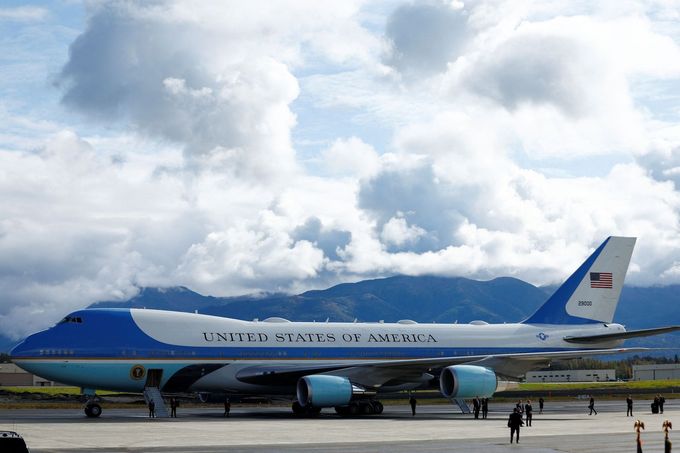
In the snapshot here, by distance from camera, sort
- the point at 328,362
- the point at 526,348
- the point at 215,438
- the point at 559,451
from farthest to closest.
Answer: the point at 526,348 < the point at 328,362 < the point at 215,438 < the point at 559,451

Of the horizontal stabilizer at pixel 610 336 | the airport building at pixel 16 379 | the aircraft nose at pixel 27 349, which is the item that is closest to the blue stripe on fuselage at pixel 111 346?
the aircraft nose at pixel 27 349

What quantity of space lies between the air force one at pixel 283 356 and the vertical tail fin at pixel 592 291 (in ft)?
8.11

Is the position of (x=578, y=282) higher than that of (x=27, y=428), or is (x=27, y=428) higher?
(x=578, y=282)

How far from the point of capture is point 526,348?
60031 millimetres

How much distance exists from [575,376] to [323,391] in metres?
124

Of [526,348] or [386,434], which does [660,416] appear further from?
[386,434]

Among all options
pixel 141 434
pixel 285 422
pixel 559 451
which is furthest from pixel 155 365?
pixel 559 451

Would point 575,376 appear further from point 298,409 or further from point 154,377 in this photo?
point 154,377

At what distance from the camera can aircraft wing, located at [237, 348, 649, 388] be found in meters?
50.4

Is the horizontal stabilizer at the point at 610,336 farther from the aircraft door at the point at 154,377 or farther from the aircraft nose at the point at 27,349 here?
the aircraft nose at the point at 27,349

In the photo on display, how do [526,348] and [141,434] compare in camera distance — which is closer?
[141,434]

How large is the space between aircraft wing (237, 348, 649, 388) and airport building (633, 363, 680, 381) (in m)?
96.8

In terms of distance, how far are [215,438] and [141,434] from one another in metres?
3.36

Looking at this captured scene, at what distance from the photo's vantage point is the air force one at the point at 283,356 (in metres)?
47.4
